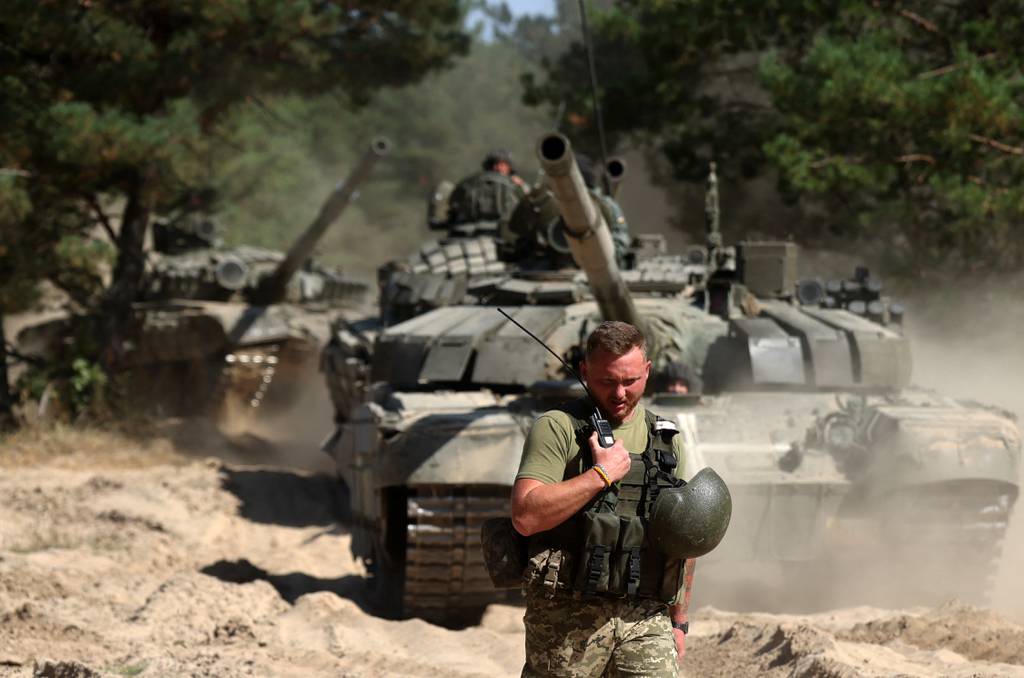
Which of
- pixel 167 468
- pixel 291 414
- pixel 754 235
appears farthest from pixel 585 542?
pixel 754 235

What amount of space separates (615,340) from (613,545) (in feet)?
1.76

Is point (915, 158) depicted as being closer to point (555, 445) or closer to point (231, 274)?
point (231, 274)

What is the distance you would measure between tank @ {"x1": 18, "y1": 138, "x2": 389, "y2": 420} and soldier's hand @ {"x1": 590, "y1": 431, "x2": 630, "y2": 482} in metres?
11.6

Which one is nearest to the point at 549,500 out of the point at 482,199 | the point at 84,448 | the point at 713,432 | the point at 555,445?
the point at 555,445

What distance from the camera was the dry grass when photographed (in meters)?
12.7

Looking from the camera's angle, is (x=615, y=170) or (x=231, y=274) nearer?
(x=615, y=170)

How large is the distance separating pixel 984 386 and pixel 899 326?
5051 mm

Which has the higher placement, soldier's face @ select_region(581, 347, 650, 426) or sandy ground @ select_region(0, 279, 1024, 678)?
soldier's face @ select_region(581, 347, 650, 426)

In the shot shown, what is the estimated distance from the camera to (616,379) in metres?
3.46

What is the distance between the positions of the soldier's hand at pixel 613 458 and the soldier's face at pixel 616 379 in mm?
156

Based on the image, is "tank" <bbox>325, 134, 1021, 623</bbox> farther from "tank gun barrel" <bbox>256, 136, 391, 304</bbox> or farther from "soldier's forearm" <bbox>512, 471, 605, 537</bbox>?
"tank gun barrel" <bbox>256, 136, 391, 304</bbox>

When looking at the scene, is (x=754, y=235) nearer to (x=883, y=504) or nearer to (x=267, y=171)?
(x=267, y=171)

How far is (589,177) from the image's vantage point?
9094 millimetres

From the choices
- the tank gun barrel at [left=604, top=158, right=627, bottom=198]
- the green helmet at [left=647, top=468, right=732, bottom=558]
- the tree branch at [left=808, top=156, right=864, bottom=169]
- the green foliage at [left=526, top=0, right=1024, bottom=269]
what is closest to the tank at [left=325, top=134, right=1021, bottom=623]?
the tank gun barrel at [left=604, top=158, right=627, bottom=198]
